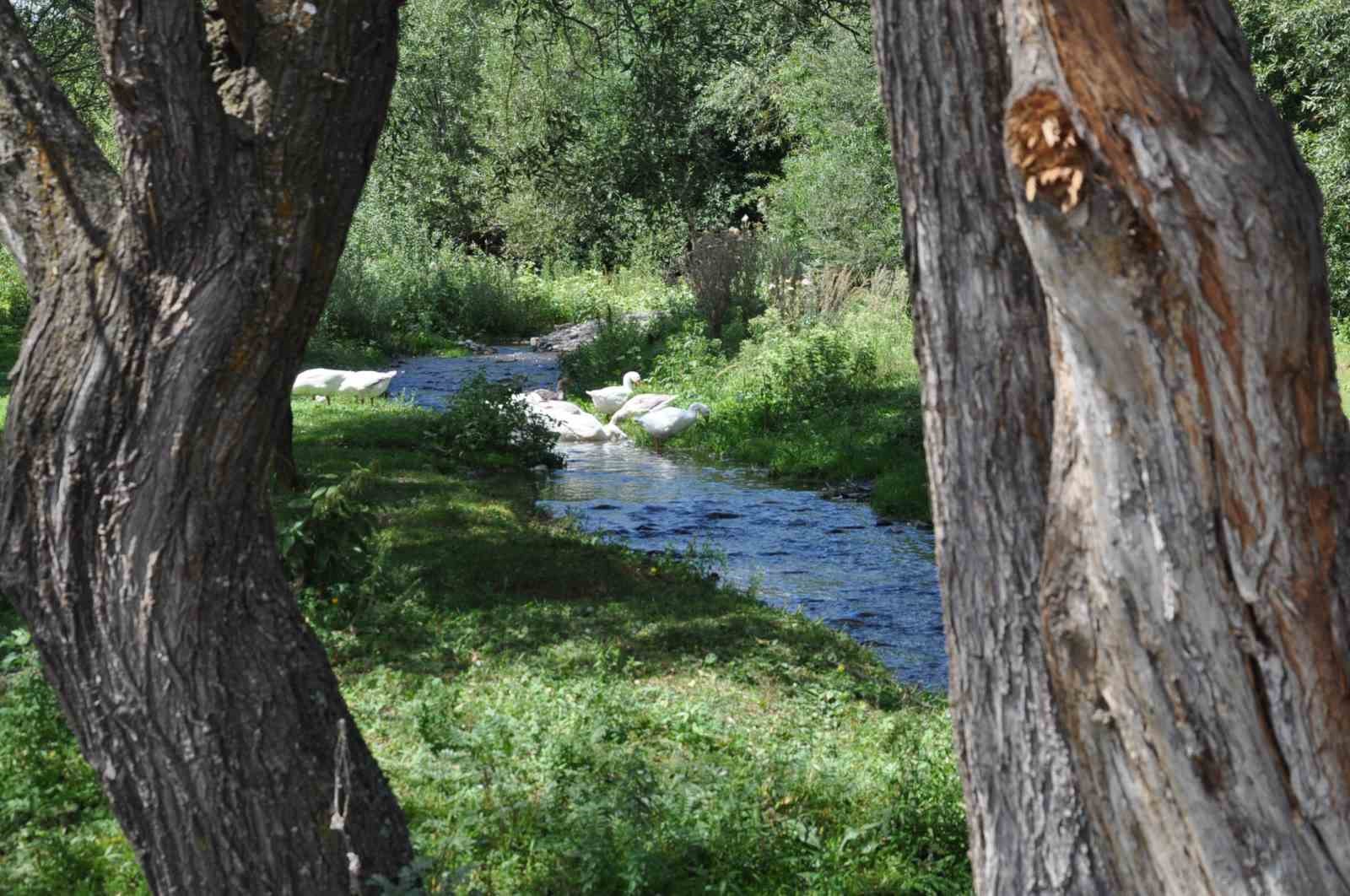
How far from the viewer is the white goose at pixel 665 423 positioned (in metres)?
14.9

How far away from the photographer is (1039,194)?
1.84m

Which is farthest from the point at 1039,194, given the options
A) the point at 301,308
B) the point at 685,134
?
the point at 685,134

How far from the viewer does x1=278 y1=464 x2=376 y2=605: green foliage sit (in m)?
6.54

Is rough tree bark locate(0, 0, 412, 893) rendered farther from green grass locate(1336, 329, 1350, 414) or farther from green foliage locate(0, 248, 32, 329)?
green foliage locate(0, 248, 32, 329)

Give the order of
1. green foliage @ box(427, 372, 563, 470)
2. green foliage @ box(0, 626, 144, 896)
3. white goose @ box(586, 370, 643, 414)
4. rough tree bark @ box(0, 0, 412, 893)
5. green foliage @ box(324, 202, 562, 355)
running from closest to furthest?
rough tree bark @ box(0, 0, 412, 893) < green foliage @ box(0, 626, 144, 896) < green foliage @ box(427, 372, 563, 470) < white goose @ box(586, 370, 643, 414) < green foliage @ box(324, 202, 562, 355)

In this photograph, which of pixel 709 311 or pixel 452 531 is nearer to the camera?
pixel 452 531

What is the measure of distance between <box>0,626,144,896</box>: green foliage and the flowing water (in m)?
4.24

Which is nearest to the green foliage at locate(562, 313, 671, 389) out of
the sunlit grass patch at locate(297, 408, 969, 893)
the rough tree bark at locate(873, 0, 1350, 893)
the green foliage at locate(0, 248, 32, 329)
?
the green foliage at locate(0, 248, 32, 329)

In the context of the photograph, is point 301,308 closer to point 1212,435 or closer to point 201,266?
point 201,266

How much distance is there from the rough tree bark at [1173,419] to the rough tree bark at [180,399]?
1.69 meters

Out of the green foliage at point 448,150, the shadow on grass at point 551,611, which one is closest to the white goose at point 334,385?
the shadow on grass at point 551,611

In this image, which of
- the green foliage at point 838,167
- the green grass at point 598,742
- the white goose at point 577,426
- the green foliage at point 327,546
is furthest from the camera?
the green foliage at point 838,167

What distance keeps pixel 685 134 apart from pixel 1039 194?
89.6ft

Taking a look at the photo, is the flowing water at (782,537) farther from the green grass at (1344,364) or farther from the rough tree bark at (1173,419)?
the green grass at (1344,364)
